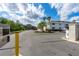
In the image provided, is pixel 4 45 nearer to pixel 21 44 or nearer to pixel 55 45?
pixel 21 44

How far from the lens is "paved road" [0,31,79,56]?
4332mm

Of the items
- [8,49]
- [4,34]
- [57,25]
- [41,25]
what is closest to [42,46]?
[41,25]

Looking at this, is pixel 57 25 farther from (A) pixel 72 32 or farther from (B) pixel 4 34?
(A) pixel 72 32

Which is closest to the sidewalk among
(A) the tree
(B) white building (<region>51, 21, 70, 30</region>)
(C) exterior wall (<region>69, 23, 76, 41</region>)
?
(A) the tree

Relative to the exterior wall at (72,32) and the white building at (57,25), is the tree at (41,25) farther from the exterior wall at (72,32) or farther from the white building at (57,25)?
the exterior wall at (72,32)

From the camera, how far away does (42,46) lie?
4.64 m

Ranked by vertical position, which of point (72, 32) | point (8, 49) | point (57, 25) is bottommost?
point (8, 49)

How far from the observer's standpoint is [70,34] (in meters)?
6.38

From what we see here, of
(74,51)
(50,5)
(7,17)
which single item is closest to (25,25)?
(7,17)

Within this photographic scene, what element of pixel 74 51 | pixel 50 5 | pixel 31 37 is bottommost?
pixel 74 51

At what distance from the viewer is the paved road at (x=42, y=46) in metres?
4.33

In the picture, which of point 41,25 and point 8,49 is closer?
point 8,49

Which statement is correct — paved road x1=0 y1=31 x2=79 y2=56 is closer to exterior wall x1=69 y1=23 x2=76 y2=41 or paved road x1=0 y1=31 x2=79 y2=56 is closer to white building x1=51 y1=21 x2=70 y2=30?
white building x1=51 y1=21 x2=70 y2=30

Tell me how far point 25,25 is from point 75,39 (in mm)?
2298
